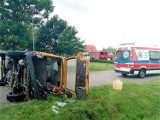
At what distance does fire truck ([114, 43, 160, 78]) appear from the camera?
53.8ft

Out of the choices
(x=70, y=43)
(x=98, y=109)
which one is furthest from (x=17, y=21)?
(x=98, y=109)

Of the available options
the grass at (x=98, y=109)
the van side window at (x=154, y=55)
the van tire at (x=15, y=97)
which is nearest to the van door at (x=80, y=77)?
the grass at (x=98, y=109)

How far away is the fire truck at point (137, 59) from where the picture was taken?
16406 millimetres

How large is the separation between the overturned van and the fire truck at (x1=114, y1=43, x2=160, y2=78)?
28.1 feet

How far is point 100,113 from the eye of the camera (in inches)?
280

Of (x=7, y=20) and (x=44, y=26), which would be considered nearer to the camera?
(x=7, y=20)

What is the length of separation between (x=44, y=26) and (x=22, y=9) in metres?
6.62

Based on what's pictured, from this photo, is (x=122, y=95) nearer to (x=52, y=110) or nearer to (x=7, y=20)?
(x=52, y=110)

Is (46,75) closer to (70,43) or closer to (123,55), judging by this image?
(123,55)

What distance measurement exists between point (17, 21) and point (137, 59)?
44.5 ft

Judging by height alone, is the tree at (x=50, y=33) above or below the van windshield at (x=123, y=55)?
above

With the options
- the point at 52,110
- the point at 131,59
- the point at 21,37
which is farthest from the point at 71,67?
the point at 21,37

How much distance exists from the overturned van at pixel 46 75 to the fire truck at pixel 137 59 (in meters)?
8.55

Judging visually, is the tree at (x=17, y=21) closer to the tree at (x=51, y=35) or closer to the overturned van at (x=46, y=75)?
the tree at (x=51, y=35)
